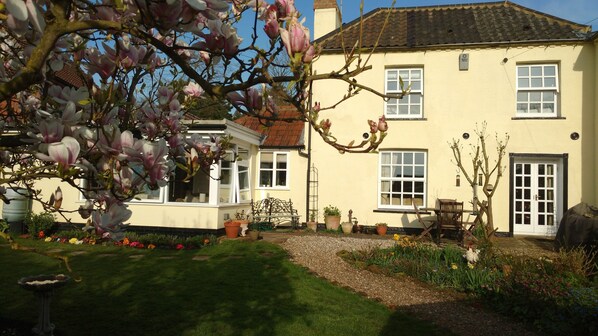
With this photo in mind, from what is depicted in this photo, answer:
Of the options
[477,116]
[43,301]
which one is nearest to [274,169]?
[477,116]

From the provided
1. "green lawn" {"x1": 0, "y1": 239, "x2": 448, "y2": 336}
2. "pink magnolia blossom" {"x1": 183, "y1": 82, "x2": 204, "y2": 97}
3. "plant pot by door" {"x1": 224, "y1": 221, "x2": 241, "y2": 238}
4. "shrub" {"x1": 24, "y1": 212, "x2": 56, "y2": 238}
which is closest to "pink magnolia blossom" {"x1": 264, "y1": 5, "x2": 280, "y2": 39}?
"pink magnolia blossom" {"x1": 183, "y1": 82, "x2": 204, "y2": 97}

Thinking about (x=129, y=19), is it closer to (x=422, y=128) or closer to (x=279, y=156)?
(x=422, y=128)

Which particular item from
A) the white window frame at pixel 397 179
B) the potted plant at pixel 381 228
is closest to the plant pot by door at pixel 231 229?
the potted plant at pixel 381 228

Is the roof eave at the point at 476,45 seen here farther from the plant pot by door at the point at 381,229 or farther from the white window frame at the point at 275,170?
the plant pot by door at the point at 381,229

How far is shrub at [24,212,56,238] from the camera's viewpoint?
11172 millimetres

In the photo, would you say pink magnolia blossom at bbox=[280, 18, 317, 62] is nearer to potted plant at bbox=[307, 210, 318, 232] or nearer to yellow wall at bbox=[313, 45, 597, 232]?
yellow wall at bbox=[313, 45, 597, 232]

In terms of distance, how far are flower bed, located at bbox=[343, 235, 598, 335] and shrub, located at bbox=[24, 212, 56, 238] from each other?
8017 mm

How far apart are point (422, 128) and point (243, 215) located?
6.11 m

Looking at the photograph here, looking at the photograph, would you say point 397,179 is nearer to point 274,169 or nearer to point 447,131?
point 447,131

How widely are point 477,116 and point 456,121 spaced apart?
61 cm

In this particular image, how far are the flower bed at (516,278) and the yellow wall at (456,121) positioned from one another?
5072mm

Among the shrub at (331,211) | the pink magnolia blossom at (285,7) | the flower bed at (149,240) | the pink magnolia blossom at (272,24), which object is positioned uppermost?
the pink magnolia blossom at (285,7)

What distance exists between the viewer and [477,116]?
13148mm

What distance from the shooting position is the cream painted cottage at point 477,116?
1255 centimetres
